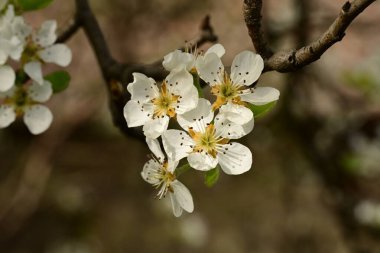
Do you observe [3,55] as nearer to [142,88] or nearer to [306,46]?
[142,88]

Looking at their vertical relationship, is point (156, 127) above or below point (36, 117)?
above

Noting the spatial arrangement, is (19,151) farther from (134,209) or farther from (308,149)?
(308,149)

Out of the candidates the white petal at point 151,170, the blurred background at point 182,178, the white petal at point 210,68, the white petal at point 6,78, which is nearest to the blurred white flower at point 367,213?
the blurred background at point 182,178

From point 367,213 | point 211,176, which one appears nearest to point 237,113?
point 211,176

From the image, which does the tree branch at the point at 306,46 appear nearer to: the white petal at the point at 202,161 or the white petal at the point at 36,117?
the white petal at the point at 202,161

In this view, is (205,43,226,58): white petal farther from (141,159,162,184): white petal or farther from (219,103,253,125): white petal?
(141,159,162,184): white petal

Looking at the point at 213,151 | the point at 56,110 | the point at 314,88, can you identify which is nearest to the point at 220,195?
the point at 314,88
